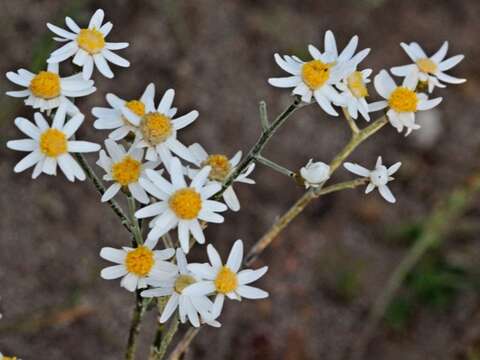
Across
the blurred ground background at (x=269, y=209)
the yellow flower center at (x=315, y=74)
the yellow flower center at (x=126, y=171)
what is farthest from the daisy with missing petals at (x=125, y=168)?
the blurred ground background at (x=269, y=209)

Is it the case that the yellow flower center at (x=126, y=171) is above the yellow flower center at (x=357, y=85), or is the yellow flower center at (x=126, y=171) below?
below

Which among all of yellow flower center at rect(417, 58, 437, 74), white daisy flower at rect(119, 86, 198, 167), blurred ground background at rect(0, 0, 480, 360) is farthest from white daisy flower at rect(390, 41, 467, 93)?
blurred ground background at rect(0, 0, 480, 360)

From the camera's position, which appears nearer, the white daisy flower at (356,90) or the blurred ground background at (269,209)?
the white daisy flower at (356,90)

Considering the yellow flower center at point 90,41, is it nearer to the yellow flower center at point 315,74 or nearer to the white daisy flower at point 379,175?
the yellow flower center at point 315,74

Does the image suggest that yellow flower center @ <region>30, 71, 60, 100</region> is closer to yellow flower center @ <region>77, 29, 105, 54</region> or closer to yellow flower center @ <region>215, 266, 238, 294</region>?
yellow flower center @ <region>77, 29, 105, 54</region>

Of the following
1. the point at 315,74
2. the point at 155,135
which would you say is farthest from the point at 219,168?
the point at 315,74

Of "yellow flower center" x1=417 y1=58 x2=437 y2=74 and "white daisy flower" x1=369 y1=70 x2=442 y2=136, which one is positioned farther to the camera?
"yellow flower center" x1=417 y1=58 x2=437 y2=74
